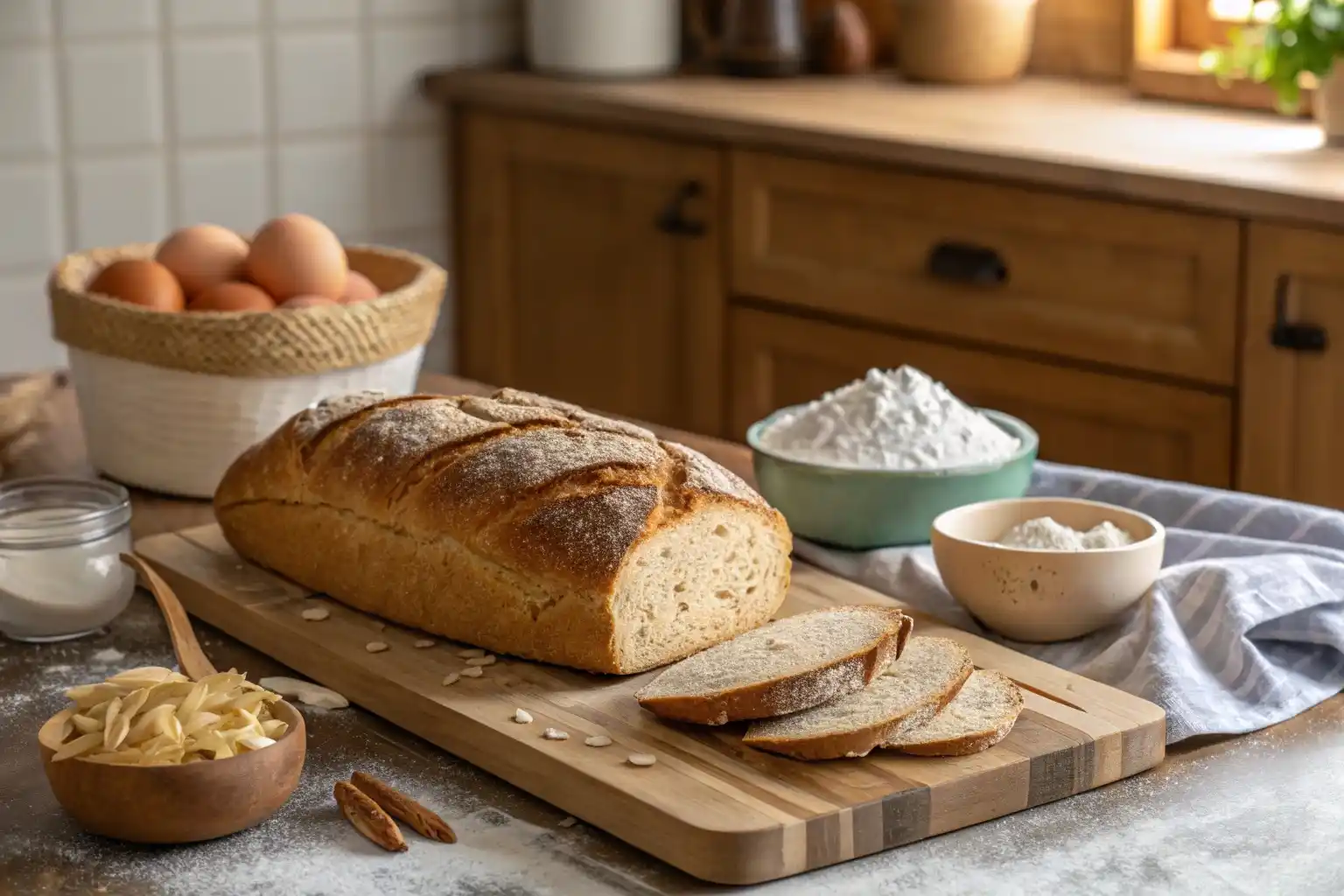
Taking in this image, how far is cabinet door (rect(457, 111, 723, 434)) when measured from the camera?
2.93 meters

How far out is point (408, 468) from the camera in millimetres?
1274

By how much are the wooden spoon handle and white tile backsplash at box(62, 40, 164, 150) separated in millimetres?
1800

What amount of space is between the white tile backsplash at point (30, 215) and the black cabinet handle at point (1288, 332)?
1.80m

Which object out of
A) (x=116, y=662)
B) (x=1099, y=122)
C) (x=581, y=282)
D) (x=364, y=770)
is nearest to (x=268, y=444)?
(x=116, y=662)

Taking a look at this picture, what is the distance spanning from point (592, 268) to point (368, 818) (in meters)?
2.22

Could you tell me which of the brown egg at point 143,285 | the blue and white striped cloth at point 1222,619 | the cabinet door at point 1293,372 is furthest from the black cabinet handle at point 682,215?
the blue and white striped cloth at point 1222,619

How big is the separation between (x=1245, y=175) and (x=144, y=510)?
1.36 meters

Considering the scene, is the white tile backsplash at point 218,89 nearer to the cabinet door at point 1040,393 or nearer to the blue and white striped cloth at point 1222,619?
the cabinet door at point 1040,393

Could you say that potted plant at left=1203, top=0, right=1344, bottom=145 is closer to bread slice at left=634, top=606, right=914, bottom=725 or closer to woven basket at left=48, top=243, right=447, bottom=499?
woven basket at left=48, top=243, right=447, bottom=499

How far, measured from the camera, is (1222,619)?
1235 mm

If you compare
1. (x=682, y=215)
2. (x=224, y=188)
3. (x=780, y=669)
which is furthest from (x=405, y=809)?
(x=224, y=188)

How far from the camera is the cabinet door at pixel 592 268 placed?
2930 mm

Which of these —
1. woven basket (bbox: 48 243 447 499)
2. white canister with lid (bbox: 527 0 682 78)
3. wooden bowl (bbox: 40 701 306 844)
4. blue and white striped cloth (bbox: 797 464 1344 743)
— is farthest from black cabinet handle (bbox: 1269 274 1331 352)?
wooden bowl (bbox: 40 701 306 844)

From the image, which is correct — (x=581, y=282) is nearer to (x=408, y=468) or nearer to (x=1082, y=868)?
(x=408, y=468)
